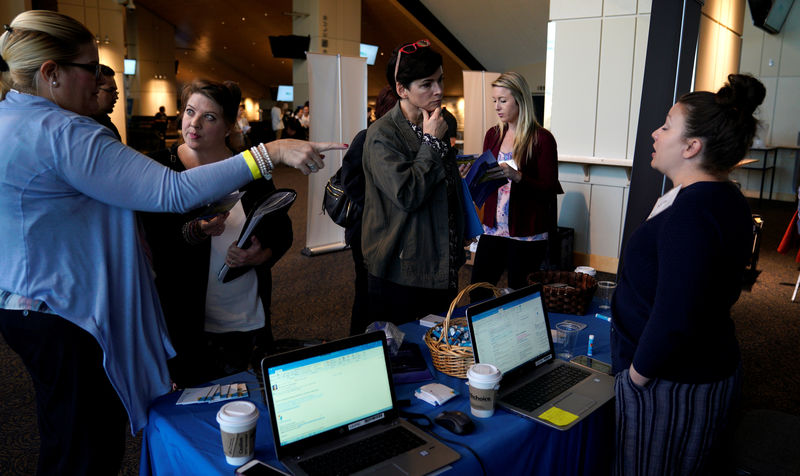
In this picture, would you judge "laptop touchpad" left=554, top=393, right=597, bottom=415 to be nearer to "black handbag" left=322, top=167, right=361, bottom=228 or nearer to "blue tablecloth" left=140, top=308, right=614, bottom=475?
"blue tablecloth" left=140, top=308, right=614, bottom=475

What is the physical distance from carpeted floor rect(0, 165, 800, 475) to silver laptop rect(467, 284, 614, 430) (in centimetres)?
168

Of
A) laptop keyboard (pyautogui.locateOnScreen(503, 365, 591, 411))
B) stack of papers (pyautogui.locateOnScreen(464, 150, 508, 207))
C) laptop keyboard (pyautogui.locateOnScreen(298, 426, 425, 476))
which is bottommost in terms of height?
laptop keyboard (pyautogui.locateOnScreen(298, 426, 425, 476))

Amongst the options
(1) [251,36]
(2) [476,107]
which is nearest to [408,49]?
(2) [476,107]

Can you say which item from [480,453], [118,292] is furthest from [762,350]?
[118,292]

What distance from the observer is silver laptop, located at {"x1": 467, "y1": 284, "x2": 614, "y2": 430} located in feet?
4.93

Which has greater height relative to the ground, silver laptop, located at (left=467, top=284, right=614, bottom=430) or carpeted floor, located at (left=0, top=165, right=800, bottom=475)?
silver laptop, located at (left=467, top=284, right=614, bottom=430)

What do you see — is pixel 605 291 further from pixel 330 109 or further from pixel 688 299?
pixel 330 109

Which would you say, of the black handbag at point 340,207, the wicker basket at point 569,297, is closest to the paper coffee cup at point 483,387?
the wicker basket at point 569,297

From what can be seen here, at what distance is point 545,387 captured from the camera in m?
1.62

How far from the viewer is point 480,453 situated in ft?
4.24

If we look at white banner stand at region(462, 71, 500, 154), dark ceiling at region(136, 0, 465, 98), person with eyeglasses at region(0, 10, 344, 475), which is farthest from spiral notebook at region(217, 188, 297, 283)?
dark ceiling at region(136, 0, 465, 98)

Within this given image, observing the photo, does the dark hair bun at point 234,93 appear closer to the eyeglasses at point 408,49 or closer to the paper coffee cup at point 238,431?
the eyeglasses at point 408,49

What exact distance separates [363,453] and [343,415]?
0.10m

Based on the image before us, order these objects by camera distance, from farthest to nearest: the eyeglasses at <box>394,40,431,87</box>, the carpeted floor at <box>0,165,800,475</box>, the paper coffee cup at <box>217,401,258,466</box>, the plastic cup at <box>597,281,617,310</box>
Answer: the carpeted floor at <box>0,165,800,475</box>
the plastic cup at <box>597,281,617,310</box>
the eyeglasses at <box>394,40,431,87</box>
the paper coffee cup at <box>217,401,258,466</box>
